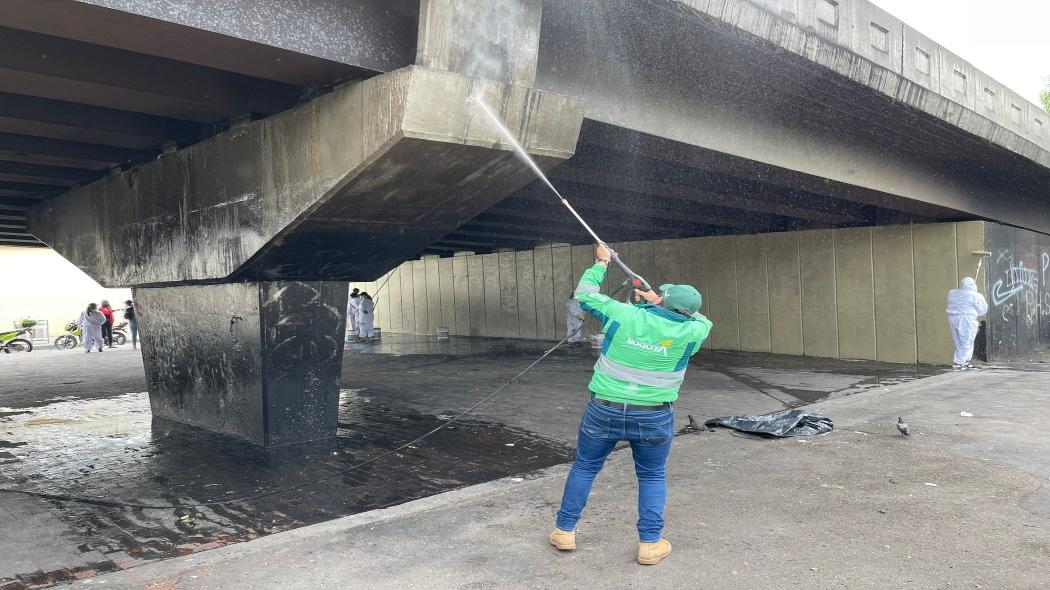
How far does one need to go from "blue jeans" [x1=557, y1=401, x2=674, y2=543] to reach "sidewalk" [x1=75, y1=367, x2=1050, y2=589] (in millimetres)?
246

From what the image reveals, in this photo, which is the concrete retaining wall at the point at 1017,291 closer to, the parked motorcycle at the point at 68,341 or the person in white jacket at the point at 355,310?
the person in white jacket at the point at 355,310

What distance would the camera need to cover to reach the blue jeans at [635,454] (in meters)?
4.26

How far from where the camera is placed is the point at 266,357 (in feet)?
25.4

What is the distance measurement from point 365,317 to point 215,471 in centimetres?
1673

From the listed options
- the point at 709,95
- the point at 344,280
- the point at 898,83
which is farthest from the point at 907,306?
the point at 344,280

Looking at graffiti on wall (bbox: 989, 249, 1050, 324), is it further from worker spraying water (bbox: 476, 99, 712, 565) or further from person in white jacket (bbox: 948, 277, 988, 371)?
worker spraying water (bbox: 476, 99, 712, 565)

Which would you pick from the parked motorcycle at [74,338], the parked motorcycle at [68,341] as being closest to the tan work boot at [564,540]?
the parked motorcycle at [74,338]

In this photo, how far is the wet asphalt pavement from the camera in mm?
5238

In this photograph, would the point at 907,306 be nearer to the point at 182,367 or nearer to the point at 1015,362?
the point at 1015,362

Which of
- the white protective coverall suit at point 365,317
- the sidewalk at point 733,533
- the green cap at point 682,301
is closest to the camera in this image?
the sidewalk at point 733,533

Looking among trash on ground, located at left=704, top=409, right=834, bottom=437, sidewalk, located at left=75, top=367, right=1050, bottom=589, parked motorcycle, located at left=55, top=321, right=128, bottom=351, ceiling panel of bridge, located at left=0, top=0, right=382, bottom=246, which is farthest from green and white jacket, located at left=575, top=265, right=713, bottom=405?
parked motorcycle, located at left=55, top=321, right=128, bottom=351

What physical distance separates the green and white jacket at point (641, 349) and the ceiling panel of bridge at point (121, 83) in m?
2.99

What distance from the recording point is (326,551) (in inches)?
181

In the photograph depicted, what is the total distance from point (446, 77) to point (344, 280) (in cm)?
334
